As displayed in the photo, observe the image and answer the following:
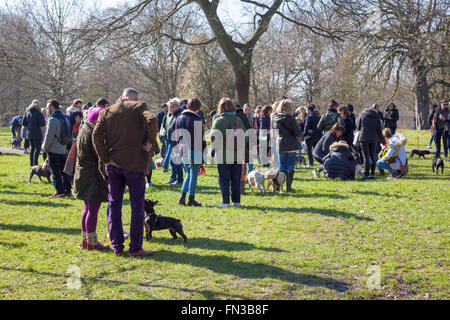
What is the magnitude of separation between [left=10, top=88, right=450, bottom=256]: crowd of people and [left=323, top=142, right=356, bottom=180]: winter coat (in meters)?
0.03

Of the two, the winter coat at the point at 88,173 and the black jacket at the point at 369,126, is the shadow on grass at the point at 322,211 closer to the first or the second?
the winter coat at the point at 88,173

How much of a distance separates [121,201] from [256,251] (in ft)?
6.02

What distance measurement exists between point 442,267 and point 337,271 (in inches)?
49.0

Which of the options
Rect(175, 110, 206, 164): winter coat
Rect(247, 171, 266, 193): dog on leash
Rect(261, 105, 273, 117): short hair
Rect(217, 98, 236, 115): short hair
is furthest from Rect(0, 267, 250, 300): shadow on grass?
Rect(261, 105, 273, 117): short hair

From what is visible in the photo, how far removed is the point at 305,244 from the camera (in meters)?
6.46

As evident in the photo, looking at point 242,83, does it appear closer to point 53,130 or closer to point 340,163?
point 340,163

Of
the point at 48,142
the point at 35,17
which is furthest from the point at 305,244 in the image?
the point at 35,17

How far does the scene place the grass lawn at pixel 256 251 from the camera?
4.80 metres

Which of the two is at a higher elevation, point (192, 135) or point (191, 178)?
point (192, 135)

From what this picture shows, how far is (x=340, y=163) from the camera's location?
498 inches

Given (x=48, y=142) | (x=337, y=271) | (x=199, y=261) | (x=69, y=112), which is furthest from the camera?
(x=69, y=112)

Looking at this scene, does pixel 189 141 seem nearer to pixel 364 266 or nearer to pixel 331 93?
pixel 364 266

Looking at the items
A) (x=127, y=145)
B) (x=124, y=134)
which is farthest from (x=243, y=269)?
(x=124, y=134)

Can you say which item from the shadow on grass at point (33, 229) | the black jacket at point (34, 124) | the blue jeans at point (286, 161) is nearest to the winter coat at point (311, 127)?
the blue jeans at point (286, 161)
